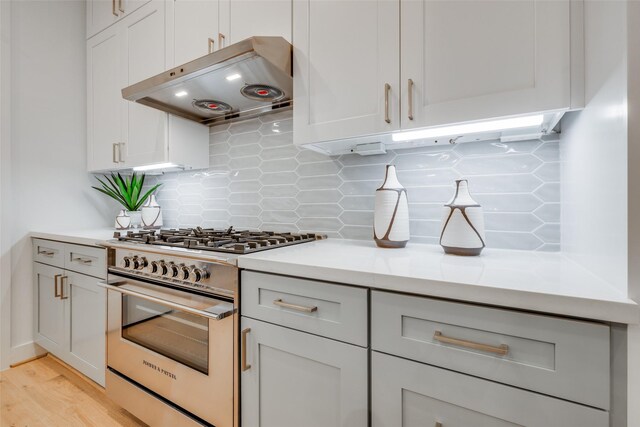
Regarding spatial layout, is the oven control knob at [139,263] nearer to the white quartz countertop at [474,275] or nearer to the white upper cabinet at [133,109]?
the white quartz countertop at [474,275]

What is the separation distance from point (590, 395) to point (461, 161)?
0.92 meters

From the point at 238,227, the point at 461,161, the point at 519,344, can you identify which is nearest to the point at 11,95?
the point at 238,227

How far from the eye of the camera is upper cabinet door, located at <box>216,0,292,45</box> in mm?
1307

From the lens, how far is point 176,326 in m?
1.27

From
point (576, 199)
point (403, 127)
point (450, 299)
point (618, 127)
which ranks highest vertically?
point (403, 127)

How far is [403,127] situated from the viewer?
1.05 meters

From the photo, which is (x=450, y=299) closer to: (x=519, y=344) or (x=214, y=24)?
(x=519, y=344)

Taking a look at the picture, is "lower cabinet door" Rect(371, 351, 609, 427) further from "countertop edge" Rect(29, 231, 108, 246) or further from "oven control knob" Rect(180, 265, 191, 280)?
"countertop edge" Rect(29, 231, 108, 246)

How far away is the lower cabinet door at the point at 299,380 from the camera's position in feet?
2.72

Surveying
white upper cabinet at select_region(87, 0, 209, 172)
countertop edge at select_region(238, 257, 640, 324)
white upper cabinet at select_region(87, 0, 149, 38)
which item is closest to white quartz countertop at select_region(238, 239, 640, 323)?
countertop edge at select_region(238, 257, 640, 324)

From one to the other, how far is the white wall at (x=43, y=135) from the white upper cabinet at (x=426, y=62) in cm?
220

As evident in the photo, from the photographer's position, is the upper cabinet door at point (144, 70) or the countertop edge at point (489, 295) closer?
the countertop edge at point (489, 295)

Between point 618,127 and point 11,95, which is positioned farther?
point 11,95

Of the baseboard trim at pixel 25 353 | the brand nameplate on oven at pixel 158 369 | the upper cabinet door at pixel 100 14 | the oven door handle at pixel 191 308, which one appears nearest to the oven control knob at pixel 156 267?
the oven door handle at pixel 191 308
